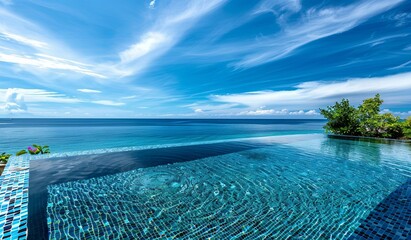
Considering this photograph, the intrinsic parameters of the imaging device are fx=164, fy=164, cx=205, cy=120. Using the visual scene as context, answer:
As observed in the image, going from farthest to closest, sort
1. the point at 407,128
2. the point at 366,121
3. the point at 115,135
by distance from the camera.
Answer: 1. the point at 115,135
2. the point at 366,121
3. the point at 407,128

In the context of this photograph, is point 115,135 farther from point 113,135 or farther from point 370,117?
point 370,117

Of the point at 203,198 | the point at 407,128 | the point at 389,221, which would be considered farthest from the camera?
the point at 407,128

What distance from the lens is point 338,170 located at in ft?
20.2

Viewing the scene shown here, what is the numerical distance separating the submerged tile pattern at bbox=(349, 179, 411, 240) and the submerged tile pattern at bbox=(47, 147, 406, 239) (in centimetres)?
13

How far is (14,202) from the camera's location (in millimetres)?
3484

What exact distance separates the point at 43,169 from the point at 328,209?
861cm

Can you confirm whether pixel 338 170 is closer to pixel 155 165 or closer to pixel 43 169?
pixel 155 165

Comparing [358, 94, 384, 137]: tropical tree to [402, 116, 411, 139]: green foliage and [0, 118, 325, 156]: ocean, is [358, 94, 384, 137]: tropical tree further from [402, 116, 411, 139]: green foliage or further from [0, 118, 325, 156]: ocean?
[0, 118, 325, 156]: ocean

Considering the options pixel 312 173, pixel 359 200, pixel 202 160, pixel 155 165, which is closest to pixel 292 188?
pixel 359 200

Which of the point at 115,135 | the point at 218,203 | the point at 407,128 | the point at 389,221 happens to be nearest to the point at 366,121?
the point at 407,128

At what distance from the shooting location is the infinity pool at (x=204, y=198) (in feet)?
9.43

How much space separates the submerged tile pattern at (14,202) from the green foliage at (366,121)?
2209 centimetres

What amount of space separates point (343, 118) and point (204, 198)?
773 inches

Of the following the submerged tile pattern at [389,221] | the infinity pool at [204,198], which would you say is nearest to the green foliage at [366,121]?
the infinity pool at [204,198]
